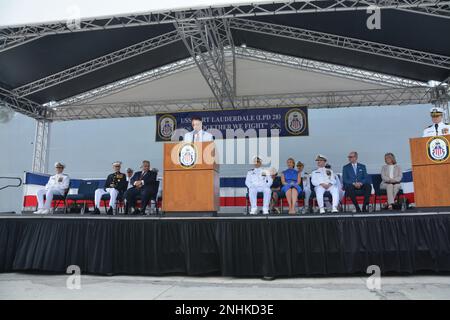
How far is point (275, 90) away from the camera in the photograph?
32.8 feet

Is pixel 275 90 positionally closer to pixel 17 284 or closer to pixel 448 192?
pixel 448 192

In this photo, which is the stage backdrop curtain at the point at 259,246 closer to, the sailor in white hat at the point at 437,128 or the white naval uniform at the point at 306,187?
the sailor in white hat at the point at 437,128

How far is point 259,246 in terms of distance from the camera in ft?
13.5

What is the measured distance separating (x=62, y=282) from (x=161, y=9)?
4.54 metres

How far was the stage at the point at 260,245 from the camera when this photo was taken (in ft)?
13.1

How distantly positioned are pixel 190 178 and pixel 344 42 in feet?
19.9

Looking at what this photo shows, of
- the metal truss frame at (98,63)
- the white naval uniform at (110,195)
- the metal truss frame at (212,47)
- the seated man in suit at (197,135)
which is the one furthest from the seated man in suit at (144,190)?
the metal truss frame at (98,63)

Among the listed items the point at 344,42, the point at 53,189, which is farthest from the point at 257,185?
the point at 344,42

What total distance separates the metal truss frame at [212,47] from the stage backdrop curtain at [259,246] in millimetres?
4079

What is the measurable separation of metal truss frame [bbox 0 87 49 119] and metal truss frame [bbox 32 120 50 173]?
31cm

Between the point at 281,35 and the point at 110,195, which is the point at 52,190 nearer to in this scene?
the point at 110,195

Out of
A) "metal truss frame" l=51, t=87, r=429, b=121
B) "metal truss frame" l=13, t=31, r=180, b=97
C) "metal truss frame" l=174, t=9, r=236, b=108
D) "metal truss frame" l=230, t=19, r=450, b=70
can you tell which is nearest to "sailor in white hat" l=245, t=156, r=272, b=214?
"metal truss frame" l=174, t=9, r=236, b=108

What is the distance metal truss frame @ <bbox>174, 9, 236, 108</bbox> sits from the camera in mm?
6895

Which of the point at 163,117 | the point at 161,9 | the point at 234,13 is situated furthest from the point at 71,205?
the point at 234,13
